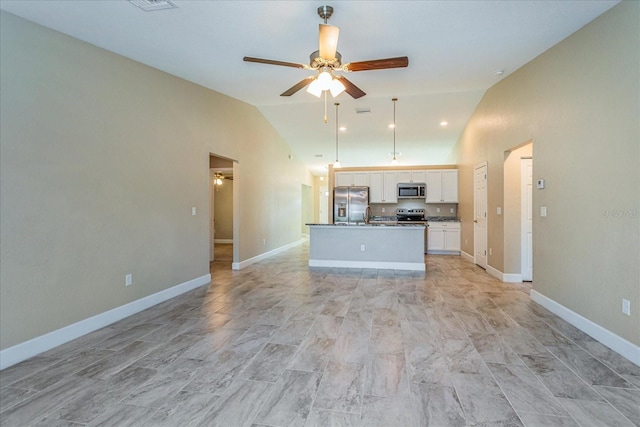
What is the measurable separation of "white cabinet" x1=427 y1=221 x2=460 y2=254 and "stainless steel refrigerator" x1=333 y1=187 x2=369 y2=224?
5.90 feet

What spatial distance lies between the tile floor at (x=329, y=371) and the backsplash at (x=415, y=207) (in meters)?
4.82

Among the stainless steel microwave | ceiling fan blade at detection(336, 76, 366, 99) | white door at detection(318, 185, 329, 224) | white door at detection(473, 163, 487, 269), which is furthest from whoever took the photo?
white door at detection(318, 185, 329, 224)

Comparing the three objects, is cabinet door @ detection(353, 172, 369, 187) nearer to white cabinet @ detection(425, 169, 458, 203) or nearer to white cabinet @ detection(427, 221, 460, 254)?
white cabinet @ detection(425, 169, 458, 203)

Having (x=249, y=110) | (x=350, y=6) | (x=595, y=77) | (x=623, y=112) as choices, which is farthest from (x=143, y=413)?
(x=249, y=110)

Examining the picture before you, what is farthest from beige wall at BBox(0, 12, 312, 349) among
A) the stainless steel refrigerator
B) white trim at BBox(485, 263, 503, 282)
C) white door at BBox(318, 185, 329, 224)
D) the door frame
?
white door at BBox(318, 185, 329, 224)

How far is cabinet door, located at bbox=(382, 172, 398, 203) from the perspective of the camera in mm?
8398

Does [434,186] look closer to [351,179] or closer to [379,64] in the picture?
[351,179]

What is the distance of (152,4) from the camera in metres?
2.52

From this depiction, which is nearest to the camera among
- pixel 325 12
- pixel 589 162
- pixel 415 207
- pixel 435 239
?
pixel 325 12

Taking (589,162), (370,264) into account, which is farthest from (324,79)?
(370,264)

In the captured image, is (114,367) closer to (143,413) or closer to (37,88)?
(143,413)

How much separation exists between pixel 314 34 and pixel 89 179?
262 centimetres

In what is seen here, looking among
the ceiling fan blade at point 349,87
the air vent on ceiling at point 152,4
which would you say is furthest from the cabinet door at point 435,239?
the air vent on ceiling at point 152,4

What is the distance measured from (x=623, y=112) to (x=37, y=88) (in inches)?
190
